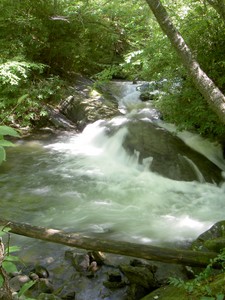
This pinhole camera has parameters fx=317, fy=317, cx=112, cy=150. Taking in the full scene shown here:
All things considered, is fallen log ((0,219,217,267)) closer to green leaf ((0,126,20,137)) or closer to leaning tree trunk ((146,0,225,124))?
leaning tree trunk ((146,0,225,124))

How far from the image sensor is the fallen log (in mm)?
3615

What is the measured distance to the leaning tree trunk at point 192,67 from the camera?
396 cm

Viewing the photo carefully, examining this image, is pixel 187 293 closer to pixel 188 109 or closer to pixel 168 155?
pixel 188 109

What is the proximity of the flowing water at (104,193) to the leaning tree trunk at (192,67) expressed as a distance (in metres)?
2.20

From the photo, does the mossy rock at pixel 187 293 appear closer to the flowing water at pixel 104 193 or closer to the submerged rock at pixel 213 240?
the submerged rock at pixel 213 240

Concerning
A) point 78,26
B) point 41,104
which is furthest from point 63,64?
point 41,104

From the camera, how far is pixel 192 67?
13.6 feet

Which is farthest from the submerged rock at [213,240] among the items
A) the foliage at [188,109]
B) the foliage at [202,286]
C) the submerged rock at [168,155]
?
the foliage at [188,109]

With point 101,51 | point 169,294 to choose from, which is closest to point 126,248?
point 169,294

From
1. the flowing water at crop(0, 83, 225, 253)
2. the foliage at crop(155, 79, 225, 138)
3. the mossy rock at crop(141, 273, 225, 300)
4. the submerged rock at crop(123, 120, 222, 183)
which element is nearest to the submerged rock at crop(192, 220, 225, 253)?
the flowing water at crop(0, 83, 225, 253)

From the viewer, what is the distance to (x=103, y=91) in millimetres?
13516

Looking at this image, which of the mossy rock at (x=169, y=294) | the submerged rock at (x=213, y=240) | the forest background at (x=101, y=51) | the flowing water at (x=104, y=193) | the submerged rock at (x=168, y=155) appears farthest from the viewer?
the submerged rock at (x=168, y=155)

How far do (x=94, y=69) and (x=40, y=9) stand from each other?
444 cm

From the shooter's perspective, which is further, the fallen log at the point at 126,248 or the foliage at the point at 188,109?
the foliage at the point at 188,109
